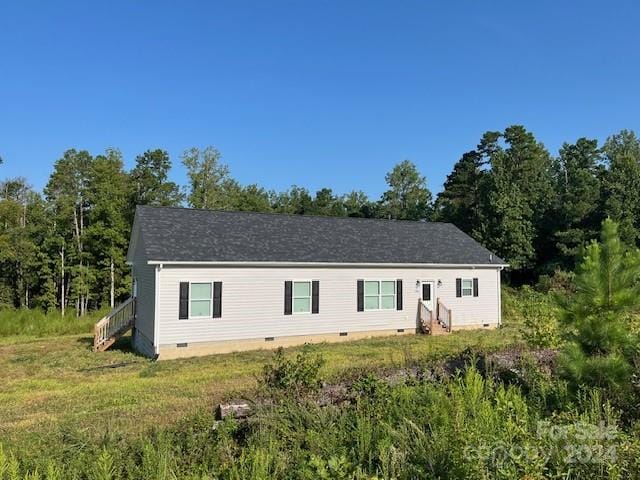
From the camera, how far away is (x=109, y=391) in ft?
31.5

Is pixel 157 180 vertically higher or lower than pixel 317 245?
higher

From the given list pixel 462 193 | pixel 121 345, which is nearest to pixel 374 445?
pixel 121 345

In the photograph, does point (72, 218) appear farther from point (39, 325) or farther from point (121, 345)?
point (121, 345)

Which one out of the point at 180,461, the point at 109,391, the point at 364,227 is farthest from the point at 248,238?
the point at 180,461

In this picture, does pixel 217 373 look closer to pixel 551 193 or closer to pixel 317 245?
pixel 317 245

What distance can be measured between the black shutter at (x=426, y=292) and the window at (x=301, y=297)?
5.41 metres

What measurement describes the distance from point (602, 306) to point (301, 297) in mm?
12146

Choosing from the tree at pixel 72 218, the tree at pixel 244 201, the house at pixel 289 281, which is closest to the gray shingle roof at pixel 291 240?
the house at pixel 289 281

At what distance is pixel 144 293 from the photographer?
15875mm

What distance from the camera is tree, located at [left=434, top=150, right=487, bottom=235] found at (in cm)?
3984

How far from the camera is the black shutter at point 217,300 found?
48.5ft

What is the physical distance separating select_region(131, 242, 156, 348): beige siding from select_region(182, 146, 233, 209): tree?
26.7 metres

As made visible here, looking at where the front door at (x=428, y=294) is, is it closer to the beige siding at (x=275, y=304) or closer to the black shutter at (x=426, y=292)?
the black shutter at (x=426, y=292)

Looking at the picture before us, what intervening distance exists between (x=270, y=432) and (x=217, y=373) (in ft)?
24.7
